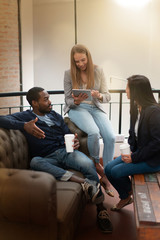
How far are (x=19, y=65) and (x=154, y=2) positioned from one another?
287 cm

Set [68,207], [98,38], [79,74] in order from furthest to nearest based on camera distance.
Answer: [98,38]
[79,74]
[68,207]

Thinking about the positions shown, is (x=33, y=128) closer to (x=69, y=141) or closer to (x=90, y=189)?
(x=69, y=141)

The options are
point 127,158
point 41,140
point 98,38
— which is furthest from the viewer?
point 98,38

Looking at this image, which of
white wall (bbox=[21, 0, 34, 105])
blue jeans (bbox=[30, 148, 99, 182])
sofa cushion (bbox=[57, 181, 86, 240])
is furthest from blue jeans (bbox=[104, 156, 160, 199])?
white wall (bbox=[21, 0, 34, 105])

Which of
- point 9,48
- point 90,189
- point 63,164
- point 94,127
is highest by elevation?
point 9,48

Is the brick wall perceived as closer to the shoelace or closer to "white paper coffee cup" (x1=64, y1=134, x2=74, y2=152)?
"white paper coffee cup" (x1=64, y1=134, x2=74, y2=152)

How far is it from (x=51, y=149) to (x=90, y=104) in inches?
29.7

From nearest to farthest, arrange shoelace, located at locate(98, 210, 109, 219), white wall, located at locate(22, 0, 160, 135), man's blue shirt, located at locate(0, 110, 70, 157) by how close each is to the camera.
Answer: shoelace, located at locate(98, 210, 109, 219) < man's blue shirt, located at locate(0, 110, 70, 157) < white wall, located at locate(22, 0, 160, 135)

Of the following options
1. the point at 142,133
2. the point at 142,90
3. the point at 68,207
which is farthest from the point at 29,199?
the point at 142,90

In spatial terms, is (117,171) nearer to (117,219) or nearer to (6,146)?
(117,219)

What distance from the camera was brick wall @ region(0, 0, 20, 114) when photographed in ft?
18.6

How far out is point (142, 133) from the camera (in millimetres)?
2148

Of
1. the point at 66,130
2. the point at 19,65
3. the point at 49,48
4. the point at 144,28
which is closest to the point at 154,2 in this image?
the point at 144,28

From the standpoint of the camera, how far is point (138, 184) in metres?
1.94
